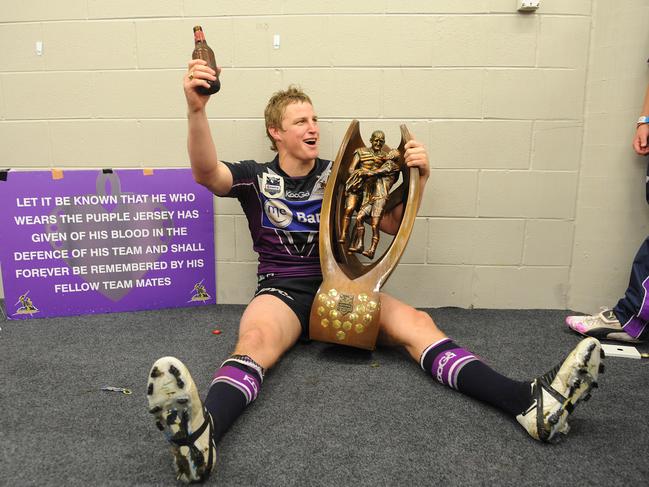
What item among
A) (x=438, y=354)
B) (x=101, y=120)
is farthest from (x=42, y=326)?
(x=438, y=354)

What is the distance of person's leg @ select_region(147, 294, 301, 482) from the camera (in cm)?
104

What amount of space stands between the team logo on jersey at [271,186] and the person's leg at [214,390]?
1.25ft

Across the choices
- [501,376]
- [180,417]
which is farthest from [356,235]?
[180,417]

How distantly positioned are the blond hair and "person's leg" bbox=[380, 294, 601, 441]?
0.78 metres

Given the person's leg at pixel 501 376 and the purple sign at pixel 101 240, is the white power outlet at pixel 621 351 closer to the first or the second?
the person's leg at pixel 501 376

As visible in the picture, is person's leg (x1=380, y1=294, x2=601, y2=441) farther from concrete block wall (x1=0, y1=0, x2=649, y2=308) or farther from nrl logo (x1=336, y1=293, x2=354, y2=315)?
concrete block wall (x1=0, y1=0, x2=649, y2=308)

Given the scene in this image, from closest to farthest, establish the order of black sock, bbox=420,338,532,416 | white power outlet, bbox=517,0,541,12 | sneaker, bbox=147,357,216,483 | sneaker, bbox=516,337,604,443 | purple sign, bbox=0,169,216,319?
sneaker, bbox=147,357,216,483 → sneaker, bbox=516,337,604,443 → black sock, bbox=420,338,532,416 → white power outlet, bbox=517,0,541,12 → purple sign, bbox=0,169,216,319

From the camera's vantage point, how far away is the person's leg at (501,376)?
1.19 metres

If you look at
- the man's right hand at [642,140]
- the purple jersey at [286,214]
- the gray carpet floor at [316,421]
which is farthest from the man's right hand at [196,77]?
the man's right hand at [642,140]

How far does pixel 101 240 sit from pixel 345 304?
3.84 feet

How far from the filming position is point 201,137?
1.53m

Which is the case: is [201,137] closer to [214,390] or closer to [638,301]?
[214,390]

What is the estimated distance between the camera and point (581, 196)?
7.02ft

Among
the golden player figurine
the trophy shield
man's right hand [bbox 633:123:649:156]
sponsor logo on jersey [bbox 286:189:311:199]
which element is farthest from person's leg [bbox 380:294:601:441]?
man's right hand [bbox 633:123:649:156]
